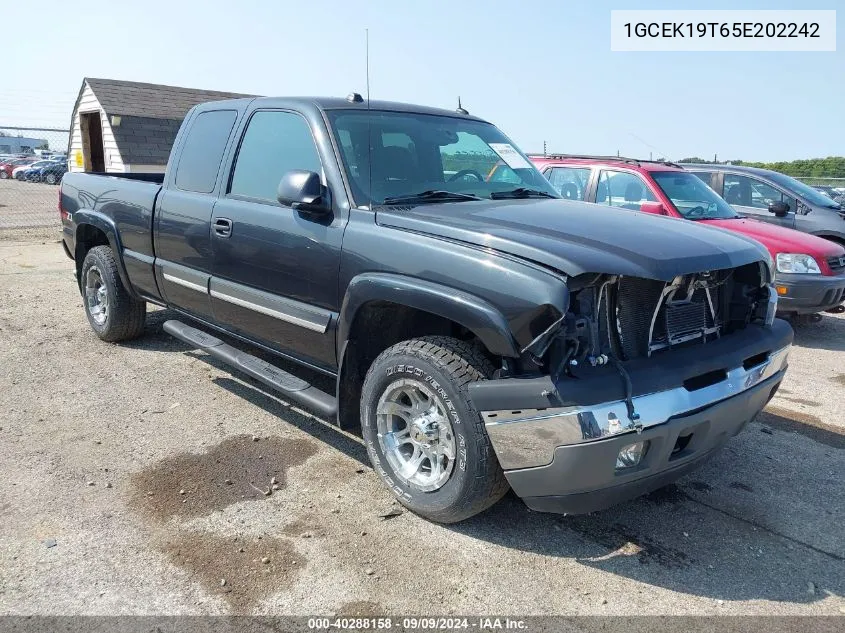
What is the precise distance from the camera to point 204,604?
2.66 m

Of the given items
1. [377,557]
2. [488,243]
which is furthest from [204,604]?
[488,243]

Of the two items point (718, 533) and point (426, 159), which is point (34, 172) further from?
point (718, 533)

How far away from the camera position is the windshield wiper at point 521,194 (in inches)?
157

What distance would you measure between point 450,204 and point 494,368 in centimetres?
105

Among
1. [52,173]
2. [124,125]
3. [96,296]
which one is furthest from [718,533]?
[52,173]

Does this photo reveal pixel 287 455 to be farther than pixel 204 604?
Yes

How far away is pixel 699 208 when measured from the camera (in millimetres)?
7441

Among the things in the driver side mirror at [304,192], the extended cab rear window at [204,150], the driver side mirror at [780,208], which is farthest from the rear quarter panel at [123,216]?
the driver side mirror at [780,208]

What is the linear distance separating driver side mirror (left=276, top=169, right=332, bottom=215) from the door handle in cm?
75

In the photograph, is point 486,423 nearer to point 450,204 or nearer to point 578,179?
point 450,204

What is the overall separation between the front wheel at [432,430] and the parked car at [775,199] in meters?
6.93

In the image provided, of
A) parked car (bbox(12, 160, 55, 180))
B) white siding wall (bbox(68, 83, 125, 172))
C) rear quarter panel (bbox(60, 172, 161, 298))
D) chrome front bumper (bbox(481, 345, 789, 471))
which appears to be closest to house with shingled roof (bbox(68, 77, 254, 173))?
white siding wall (bbox(68, 83, 125, 172))

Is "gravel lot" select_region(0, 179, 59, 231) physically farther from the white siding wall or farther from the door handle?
the door handle

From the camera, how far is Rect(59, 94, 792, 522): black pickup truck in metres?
2.71
